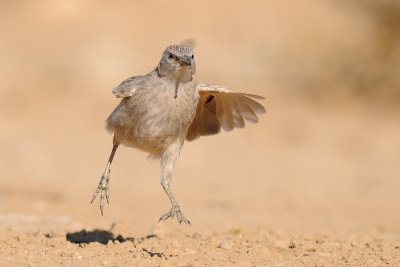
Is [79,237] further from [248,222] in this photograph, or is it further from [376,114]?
[376,114]

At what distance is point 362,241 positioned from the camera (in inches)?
284

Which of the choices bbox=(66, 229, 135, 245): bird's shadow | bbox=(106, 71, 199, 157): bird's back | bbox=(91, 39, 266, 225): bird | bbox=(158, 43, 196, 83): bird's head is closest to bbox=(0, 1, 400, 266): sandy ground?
bbox=(66, 229, 135, 245): bird's shadow

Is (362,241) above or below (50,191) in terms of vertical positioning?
below

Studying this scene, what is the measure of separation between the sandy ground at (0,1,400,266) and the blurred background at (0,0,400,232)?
5cm

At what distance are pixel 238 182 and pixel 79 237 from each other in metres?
6.63

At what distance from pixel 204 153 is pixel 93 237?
8121mm

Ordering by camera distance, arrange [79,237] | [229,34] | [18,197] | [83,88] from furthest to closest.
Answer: [229,34] < [83,88] < [18,197] < [79,237]

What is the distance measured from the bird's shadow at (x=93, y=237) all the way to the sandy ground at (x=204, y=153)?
20 mm

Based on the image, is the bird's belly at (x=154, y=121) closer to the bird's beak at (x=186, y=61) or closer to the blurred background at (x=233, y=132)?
the bird's beak at (x=186, y=61)

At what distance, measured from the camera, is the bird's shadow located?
700 cm

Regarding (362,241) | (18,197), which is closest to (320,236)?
(362,241)

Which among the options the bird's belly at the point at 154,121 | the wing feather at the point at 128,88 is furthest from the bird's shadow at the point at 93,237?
the wing feather at the point at 128,88

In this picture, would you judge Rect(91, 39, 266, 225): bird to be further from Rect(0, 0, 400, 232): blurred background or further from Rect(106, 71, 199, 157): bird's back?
Rect(0, 0, 400, 232): blurred background

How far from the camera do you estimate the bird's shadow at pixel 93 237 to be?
23.0 ft
